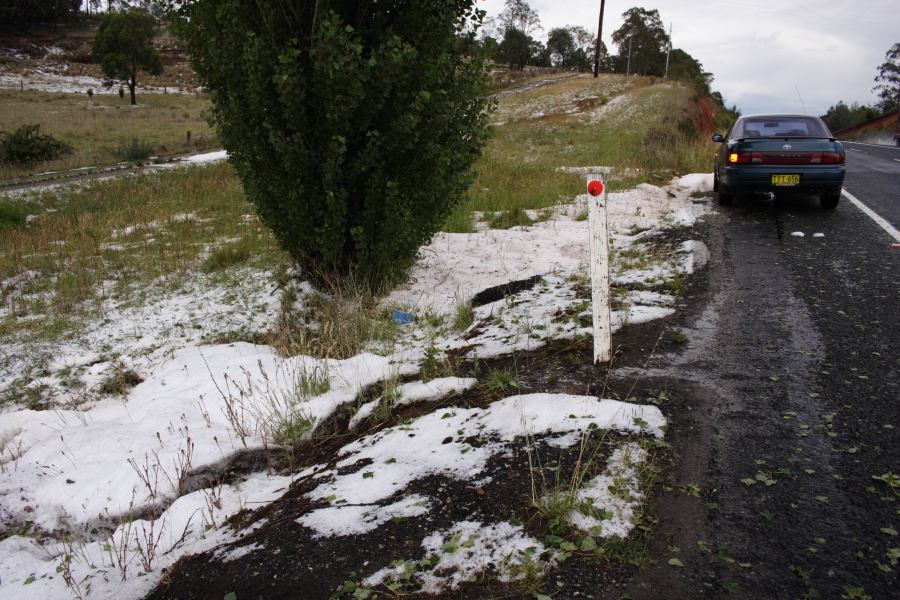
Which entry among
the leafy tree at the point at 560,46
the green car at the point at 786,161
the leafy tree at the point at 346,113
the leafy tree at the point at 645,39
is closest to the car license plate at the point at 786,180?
the green car at the point at 786,161

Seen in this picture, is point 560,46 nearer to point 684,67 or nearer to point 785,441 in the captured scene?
point 684,67

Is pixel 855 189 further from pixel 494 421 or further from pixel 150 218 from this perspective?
pixel 150 218

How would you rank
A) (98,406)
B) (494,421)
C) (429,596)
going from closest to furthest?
(429,596) → (494,421) → (98,406)

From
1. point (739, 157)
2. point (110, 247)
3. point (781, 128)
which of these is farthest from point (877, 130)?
point (110, 247)

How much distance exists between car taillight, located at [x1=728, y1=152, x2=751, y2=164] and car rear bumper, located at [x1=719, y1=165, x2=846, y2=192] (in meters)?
0.09

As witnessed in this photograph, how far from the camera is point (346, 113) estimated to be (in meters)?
5.78

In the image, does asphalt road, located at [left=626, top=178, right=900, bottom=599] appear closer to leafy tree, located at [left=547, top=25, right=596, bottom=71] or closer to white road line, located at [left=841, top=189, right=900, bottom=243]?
white road line, located at [left=841, top=189, right=900, bottom=243]

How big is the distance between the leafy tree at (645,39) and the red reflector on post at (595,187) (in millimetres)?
84694

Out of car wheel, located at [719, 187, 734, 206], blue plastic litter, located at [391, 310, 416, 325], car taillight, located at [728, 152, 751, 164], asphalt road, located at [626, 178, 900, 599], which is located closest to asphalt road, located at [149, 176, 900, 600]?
asphalt road, located at [626, 178, 900, 599]

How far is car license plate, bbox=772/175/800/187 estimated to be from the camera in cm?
959

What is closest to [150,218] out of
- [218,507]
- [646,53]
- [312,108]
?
[312,108]

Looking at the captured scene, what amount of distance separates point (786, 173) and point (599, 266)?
7100mm

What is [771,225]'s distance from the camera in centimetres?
920

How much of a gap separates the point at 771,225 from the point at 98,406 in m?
9.22
